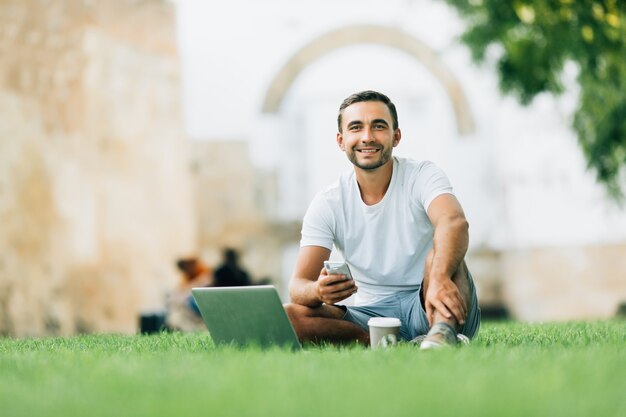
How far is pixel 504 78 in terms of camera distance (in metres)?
11.0

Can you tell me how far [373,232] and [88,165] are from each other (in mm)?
8326

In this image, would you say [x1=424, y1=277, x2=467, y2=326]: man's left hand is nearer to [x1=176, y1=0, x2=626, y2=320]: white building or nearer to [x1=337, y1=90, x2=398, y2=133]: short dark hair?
[x1=337, y1=90, x2=398, y2=133]: short dark hair

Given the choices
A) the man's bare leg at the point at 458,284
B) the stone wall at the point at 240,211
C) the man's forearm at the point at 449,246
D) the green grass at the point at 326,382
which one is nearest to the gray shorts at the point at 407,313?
the man's bare leg at the point at 458,284

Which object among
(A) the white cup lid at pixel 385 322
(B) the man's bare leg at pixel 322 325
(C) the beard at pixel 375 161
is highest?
(C) the beard at pixel 375 161

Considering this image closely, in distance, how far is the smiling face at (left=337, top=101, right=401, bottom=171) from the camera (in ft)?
15.5

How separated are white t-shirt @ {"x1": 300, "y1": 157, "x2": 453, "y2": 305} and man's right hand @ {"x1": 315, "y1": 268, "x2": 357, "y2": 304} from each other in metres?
0.55

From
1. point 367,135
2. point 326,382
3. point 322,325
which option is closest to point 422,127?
point 367,135

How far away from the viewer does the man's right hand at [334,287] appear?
4156 mm

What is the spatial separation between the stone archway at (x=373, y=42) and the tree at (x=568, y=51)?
19.1 ft

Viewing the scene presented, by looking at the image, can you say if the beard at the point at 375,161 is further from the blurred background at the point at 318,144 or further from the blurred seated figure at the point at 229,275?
the blurred background at the point at 318,144

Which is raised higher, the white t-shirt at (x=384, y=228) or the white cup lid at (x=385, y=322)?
the white t-shirt at (x=384, y=228)

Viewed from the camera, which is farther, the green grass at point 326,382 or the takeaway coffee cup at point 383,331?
the takeaway coffee cup at point 383,331

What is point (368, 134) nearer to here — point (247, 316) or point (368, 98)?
point (368, 98)

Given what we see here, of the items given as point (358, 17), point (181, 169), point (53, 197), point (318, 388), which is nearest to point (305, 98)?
point (358, 17)
